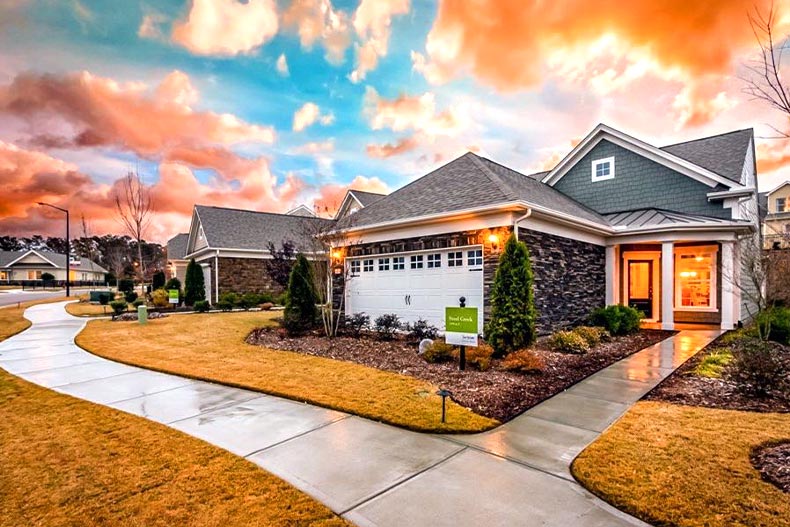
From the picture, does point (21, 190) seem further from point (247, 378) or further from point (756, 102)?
point (756, 102)

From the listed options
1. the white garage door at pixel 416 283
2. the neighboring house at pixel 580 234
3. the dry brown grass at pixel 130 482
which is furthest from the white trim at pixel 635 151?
the dry brown grass at pixel 130 482

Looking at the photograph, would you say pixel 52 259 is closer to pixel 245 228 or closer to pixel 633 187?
pixel 245 228

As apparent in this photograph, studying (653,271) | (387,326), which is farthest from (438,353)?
(653,271)

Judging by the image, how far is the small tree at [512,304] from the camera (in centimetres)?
848

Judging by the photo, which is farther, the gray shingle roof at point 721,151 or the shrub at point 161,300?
the shrub at point 161,300

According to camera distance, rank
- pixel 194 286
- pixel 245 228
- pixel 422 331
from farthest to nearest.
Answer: pixel 245 228, pixel 194 286, pixel 422 331

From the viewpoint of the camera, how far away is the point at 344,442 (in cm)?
428

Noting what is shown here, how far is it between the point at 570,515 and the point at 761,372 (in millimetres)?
5198

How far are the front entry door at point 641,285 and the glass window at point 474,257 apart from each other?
8.50 meters

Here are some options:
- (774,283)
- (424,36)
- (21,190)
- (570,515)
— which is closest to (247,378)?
(570,515)

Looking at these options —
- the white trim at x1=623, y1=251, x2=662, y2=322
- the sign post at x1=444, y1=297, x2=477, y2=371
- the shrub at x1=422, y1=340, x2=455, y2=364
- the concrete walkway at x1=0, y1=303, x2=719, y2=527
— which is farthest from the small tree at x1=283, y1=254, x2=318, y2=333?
the white trim at x1=623, y1=251, x2=662, y2=322

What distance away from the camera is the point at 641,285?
15523 millimetres

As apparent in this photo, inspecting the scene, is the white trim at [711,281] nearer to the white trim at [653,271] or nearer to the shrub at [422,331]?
the white trim at [653,271]

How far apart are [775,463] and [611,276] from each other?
35.7 feet
